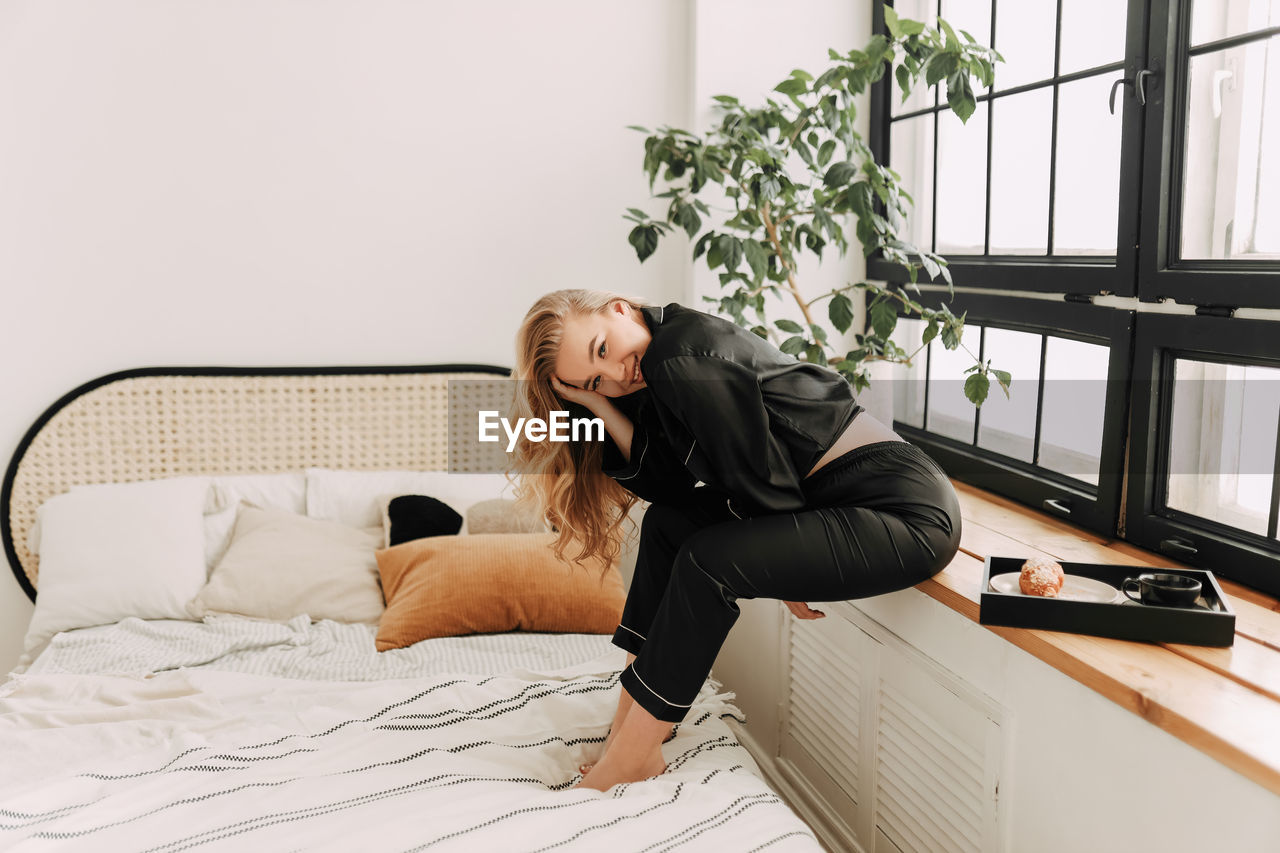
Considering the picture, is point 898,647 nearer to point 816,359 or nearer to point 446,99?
point 816,359

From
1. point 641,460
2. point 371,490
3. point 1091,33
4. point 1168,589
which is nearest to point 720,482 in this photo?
point 641,460

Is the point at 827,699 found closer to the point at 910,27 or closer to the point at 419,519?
the point at 419,519

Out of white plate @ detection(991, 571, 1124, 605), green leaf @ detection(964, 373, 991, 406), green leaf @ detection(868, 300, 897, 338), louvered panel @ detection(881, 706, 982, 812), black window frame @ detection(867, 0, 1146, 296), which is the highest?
black window frame @ detection(867, 0, 1146, 296)

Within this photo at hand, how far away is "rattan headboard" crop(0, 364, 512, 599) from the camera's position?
265 centimetres

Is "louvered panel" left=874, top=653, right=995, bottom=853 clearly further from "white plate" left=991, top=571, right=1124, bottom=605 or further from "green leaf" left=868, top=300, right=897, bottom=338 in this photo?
"green leaf" left=868, top=300, right=897, bottom=338

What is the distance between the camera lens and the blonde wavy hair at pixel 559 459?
166 cm

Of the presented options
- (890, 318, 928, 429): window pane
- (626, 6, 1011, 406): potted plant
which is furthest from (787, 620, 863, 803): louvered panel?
(890, 318, 928, 429): window pane

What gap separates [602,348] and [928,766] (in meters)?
0.93

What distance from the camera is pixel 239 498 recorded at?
8.65 ft

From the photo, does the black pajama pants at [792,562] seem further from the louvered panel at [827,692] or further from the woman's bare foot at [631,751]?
the louvered panel at [827,692]

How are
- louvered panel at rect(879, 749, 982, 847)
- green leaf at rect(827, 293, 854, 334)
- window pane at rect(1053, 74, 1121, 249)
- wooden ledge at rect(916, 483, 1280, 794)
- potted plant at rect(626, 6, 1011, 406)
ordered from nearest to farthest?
wooden ledge at rect(916, 483, 1280, 794) → louvered panel at rect(879, 749, 982, 847) → window pane at rect(1053, 74, 1121, 249) → potted plant at rect(626, 6, 1011, 406) → green leaf at rect(827, 293, 854, 334)

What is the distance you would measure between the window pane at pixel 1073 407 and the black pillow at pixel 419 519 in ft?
4.92

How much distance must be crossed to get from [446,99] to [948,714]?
221 centimetres

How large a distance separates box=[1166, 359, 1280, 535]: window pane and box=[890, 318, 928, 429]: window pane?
36.9 inches
